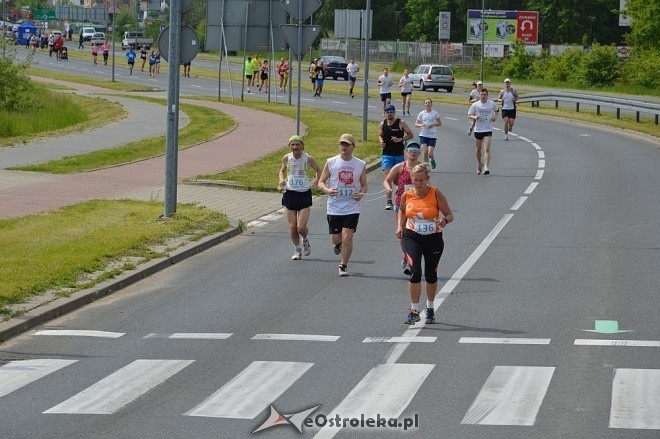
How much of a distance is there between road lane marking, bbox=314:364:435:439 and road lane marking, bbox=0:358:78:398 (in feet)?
8.45

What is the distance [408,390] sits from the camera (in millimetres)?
9711

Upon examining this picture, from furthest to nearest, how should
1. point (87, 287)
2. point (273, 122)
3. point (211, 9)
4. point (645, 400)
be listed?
point (211, 9), point (273, 122), point (87, 287), point (645, 400)

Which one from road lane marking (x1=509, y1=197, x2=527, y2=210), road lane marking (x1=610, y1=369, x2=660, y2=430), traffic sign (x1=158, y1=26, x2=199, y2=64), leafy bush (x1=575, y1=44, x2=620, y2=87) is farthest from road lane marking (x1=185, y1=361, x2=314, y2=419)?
leafy bush (x1=575, y1=44, x2=620, y2=87)

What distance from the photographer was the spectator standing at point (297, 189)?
16.5 m

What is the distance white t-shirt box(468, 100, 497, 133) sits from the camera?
90.0ft

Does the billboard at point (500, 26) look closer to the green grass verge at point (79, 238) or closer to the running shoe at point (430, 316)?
the green grass verge at point (79, 238)

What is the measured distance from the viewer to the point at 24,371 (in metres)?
10.7

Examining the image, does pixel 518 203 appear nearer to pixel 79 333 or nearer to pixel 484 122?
pixel 484 122

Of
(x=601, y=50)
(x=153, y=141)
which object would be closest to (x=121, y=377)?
(x=153, y=141)

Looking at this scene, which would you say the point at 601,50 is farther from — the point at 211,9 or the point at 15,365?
the point at 15,365

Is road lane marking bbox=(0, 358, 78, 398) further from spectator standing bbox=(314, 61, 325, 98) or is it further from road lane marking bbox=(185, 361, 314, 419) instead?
spectator standing bbox=(314, 61, 325, 98)

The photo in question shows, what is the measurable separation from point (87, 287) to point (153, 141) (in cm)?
1976

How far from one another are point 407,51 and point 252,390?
308ft

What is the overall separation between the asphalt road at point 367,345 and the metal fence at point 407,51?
78.8 m
